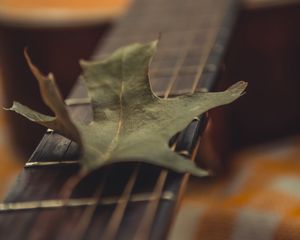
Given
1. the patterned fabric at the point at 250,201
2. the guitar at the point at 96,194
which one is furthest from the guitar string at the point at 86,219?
the patterned fabric at the point at 250,201

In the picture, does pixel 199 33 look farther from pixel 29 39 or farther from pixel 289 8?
pixel 29 39

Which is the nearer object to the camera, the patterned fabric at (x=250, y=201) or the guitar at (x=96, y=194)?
the guitar at (x=96, y=194)

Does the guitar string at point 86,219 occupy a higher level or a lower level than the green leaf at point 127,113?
lower

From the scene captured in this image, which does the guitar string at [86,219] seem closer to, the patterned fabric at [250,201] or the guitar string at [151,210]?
the guitar string at [151,210]

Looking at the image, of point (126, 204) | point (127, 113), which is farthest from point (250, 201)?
point (126, 204)

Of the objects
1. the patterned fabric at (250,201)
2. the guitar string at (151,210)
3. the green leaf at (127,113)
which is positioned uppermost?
the green leaf at (127,113)

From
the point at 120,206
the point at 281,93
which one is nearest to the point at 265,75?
the point at 281,93
